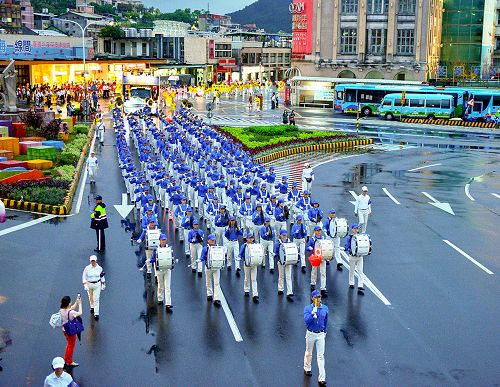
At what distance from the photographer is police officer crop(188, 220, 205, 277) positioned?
17953 millimetres

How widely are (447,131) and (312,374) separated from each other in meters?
48.0

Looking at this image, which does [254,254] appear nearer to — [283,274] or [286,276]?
[286,276]

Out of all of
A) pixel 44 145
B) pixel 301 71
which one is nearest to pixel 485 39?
pixel 301 71

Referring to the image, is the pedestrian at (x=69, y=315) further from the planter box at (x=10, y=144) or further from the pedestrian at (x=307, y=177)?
A: the planter box at (x=10, y=144)

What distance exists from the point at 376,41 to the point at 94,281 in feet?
232

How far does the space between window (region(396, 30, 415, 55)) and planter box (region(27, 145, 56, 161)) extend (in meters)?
53.8

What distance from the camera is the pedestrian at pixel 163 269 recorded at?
51.8 ft

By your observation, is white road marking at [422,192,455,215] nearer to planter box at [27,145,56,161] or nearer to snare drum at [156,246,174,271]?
snare drum at [156,246,174,271]

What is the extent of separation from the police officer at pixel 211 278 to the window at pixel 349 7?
68423 mm

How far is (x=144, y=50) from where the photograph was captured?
113 metres

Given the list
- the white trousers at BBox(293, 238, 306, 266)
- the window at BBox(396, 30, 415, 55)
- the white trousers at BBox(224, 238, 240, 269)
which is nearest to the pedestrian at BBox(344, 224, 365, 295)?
the white trousers at BBox(293, 238, 306, 266)

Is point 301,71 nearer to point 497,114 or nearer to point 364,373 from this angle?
point 497,114

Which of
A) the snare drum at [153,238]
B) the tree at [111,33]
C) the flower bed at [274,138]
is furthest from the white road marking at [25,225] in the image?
the tree at [111,33]

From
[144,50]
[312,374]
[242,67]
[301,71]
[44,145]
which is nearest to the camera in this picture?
[312,374]
